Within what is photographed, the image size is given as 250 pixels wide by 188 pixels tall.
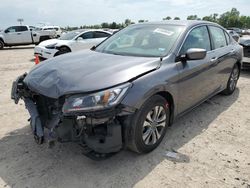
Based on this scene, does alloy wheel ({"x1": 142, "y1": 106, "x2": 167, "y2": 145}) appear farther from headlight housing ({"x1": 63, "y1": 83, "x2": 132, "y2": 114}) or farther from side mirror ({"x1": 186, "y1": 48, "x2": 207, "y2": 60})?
side mirror ({"x1": 186, "y1": 48, "x2": 207, "y2": 60})

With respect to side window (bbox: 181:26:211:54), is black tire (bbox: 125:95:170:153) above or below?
below

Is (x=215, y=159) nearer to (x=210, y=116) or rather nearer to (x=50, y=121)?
(x=210, y=116)

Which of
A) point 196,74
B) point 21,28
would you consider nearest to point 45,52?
point 196,74

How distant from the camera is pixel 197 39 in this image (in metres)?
3.98

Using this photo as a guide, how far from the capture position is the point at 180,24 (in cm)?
389

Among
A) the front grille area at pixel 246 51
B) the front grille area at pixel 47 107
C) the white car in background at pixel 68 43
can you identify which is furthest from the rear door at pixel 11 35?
the front grille area at pixel 47 107

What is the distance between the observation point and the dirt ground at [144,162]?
2.69 meters

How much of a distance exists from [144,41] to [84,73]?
4.30 ft

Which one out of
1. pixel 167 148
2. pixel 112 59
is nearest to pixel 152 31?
pixel 112 59

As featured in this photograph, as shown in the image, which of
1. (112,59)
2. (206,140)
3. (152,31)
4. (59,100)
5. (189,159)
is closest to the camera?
(59,100)

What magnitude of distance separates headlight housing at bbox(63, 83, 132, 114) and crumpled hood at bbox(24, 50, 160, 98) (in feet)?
0.22

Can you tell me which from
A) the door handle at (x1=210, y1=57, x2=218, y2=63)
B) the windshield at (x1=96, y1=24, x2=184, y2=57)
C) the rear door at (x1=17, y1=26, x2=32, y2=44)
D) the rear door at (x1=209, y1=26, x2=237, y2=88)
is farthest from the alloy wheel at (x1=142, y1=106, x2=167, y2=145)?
the rear door at (x1=17, y1=26, x2=32, y2=44)

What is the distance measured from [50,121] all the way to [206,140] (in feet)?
7.30

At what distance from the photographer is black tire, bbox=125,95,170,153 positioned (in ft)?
9.04
